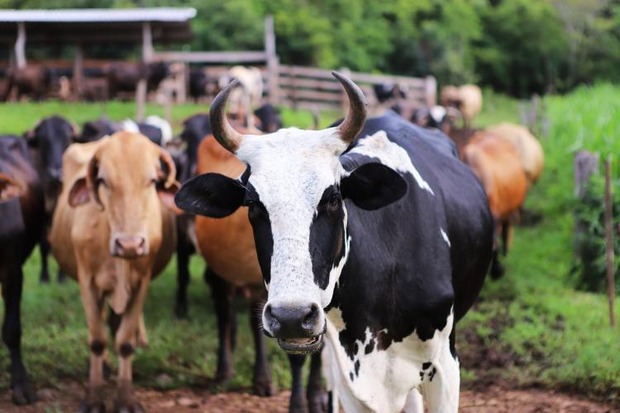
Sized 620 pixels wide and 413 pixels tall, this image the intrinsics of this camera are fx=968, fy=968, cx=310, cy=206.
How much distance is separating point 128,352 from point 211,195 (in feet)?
8.15

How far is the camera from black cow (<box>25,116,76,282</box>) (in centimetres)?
963

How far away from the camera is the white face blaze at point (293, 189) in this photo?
340 centimetres

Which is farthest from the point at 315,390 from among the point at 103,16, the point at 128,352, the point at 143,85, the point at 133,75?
the point at 103,16

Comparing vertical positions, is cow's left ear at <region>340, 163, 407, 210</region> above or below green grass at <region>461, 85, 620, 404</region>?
above

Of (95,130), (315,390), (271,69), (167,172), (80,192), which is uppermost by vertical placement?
(271,69)

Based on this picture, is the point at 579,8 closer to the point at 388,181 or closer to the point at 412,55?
the point at 412,55

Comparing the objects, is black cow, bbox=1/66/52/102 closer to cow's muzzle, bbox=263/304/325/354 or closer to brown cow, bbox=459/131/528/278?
brown cow, bbox=459/131/528/278

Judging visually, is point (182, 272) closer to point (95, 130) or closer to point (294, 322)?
point (95, 130)

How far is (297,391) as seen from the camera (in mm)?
6066

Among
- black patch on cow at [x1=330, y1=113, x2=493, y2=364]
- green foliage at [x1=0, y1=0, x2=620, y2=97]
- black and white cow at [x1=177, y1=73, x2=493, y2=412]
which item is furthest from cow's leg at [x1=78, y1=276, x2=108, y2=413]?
green foliage at [x1=0, y1=0, x2=620, y2=97]

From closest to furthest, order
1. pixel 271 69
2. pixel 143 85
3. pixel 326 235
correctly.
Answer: pixel 326 235
pixel 143 85
pixel 271 69

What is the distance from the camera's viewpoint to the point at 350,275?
4.03 metres

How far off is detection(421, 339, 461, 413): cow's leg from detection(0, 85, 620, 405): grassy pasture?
1881 mm

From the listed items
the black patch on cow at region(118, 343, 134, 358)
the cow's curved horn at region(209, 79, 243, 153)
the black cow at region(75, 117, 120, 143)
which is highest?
the black cow at region(75, 117, 120, 143)
